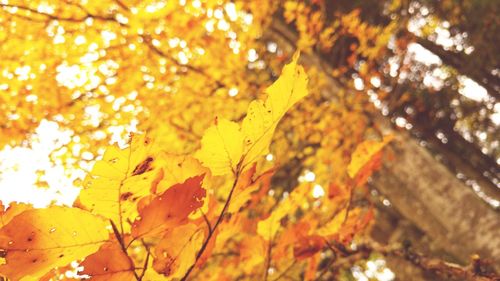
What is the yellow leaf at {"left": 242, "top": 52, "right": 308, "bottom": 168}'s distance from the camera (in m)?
0.51

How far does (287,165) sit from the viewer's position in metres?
5.96

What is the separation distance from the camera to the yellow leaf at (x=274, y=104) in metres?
0.51

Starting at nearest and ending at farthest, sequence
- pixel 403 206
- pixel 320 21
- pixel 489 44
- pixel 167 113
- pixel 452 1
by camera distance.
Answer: pixel 403 206 → pixel 167 113 → pixel 489 44 → pixel 452 1 → pixel 320 21

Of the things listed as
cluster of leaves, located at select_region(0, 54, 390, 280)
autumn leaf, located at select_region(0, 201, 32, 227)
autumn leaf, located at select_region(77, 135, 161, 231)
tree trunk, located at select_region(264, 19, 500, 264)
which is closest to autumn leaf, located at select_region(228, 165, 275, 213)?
cluster of leaves, located at select_region(0, 54, 390, 280)

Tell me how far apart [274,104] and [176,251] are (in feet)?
0.90

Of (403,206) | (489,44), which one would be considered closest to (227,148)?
(403,206)

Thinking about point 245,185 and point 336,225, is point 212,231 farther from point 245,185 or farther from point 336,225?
point 336,225

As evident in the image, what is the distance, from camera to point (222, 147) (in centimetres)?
53

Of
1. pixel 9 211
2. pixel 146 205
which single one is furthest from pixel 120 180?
pixel 9 211

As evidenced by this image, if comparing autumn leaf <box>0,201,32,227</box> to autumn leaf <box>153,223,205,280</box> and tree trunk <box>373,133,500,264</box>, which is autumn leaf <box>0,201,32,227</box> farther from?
tree trunk <box>373,133,500,264</box>

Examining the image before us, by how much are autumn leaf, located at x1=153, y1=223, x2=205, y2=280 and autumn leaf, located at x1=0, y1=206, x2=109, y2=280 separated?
9 cm

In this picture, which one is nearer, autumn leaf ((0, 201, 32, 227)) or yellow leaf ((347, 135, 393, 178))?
autumn leaf ((0, 201, 32, 227))

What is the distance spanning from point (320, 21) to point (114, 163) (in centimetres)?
555

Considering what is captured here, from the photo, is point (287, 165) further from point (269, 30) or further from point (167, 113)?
point (167, 113)
